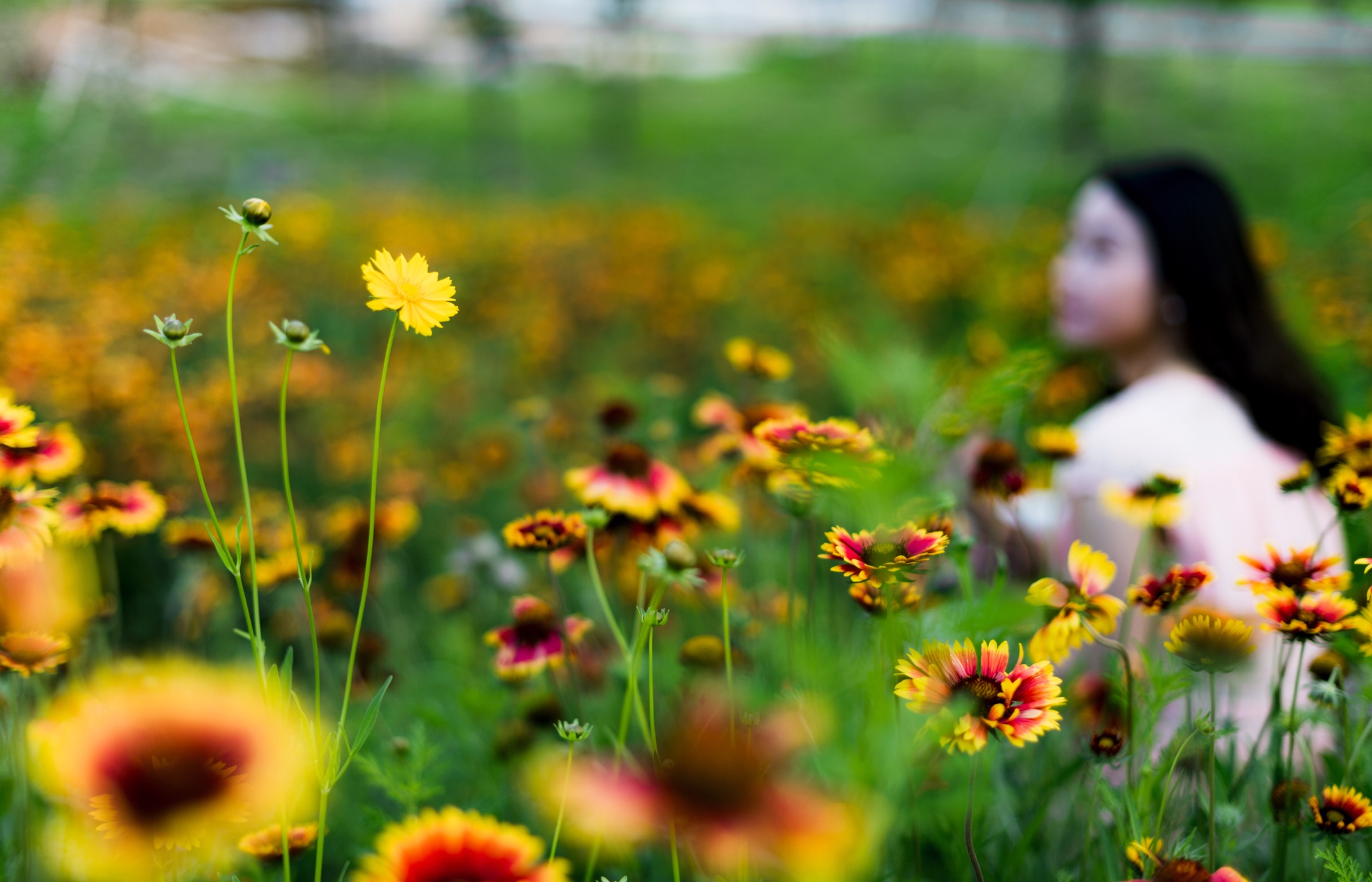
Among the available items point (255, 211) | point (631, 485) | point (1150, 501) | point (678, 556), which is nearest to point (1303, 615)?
point (1150, 501)

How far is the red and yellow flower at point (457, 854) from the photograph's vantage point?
1.57ft

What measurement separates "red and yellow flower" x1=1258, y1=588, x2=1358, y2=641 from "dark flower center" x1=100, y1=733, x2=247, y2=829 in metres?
0.67

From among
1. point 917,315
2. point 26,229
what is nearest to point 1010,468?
point 917,315

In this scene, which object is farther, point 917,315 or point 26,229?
point 917,315

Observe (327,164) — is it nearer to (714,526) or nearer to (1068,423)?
(1068,423)

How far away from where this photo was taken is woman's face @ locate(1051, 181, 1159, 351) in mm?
1830

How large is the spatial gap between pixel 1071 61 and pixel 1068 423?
302 inches

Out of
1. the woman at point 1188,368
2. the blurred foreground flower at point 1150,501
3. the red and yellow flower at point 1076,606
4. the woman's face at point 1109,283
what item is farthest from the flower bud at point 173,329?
the woman's face at point 1109,283

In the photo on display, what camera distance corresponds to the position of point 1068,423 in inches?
→ 94.9

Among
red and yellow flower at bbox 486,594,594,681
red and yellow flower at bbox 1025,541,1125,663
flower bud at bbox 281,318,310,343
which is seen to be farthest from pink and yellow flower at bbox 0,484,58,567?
red and yellow flower at bbox 1025,541,1125,663

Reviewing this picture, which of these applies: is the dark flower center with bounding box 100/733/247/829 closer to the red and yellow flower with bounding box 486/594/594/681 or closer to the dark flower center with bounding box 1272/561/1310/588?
the red and yellow flower with bounding box 486/594/594/681

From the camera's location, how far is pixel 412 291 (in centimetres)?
59

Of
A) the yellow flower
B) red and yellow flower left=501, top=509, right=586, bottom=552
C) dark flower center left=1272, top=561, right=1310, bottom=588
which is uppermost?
the yellow flower

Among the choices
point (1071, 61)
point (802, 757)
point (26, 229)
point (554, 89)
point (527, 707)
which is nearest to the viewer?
point (802, 757)
